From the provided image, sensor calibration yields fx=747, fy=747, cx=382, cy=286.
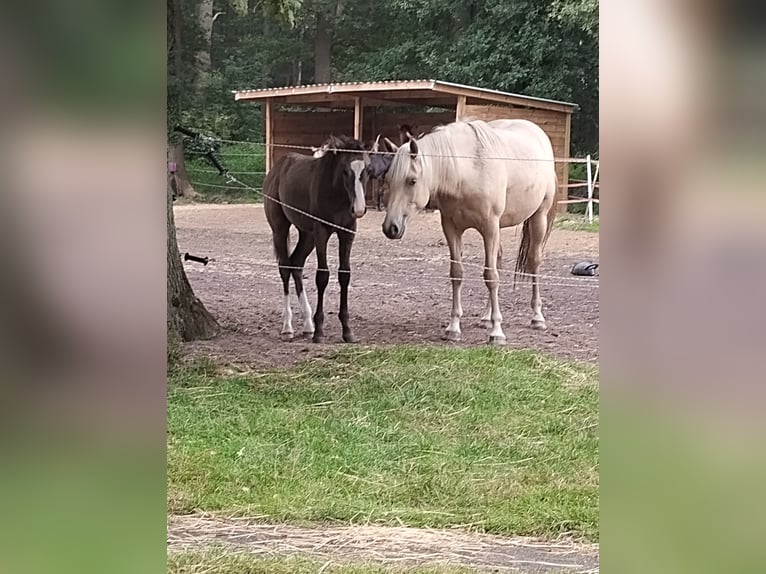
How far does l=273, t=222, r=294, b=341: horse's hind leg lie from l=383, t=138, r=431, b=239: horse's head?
43 cm

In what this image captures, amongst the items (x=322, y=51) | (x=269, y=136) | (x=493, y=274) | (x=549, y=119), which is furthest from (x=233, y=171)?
(x=549, y=119)

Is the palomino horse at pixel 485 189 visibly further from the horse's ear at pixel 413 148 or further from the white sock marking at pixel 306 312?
the white sock marking at pixel 306 312

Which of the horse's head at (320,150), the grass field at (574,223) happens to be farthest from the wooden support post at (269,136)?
the grass field at (574,223)

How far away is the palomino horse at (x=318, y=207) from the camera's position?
2.86m

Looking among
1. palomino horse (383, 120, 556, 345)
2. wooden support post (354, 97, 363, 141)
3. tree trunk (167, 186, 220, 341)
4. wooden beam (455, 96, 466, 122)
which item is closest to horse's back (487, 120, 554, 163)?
palomino horse (383, 120, 556, 345)

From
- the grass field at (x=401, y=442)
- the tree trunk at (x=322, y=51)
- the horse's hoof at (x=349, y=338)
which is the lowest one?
the grass field at (x=401, y=442)

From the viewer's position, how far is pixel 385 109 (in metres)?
2.86

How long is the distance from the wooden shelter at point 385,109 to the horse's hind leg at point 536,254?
126 mm

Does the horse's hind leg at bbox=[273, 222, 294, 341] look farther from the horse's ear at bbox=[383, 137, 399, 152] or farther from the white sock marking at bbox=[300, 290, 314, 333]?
the horse's ear at bbox=[383, 137, 399, 152]

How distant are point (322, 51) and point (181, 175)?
72 cm

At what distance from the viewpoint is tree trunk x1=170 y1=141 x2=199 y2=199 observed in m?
2.82
